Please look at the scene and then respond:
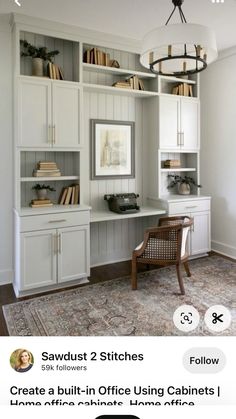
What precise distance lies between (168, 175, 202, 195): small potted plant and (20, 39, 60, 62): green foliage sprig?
207 cm

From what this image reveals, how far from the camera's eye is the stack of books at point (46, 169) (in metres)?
2.97

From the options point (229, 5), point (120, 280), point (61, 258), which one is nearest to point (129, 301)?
point (120, 280)

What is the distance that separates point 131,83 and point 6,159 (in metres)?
1.64

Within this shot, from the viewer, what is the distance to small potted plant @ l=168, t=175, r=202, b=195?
4.03 m

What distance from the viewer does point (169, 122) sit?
3.69 m

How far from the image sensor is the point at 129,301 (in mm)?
2590

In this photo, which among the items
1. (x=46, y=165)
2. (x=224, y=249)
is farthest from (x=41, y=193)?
(x=224, y=249)

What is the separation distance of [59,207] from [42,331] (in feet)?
4.08

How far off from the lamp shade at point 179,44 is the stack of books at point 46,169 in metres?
1.42

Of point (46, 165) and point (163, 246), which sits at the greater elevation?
point (46, 165)

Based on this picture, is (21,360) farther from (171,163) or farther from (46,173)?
(171,163)

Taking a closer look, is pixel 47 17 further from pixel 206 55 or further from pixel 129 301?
pixel 129 301

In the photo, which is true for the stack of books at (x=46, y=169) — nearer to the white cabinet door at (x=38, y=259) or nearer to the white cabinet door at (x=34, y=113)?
the white cabinet door at (x=34, y=113)

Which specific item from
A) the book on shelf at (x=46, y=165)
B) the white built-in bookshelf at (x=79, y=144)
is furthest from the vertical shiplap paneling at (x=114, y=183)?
the book on shelf at (x=46, y=165)
